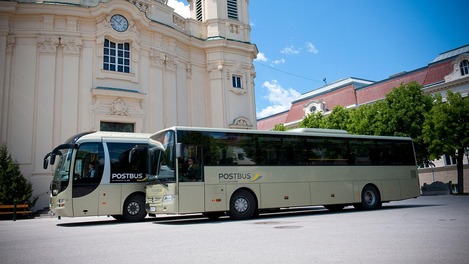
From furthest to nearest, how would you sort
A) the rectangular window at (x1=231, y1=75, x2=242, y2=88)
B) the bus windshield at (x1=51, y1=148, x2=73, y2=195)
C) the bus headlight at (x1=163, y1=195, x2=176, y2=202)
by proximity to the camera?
the rectangular window at (x1=231, y1=75, x2=242, y2=88) → the bus windshield at (x1=51, y1=148, x2=73, y2=195) → the bus headlight at (x1=163, y1=195, x2=176, y2=202)

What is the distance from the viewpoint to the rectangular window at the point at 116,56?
24178 millimetres

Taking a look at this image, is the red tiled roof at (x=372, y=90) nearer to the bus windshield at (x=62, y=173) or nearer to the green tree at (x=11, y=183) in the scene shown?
the bus windshield at (x=62, y=173)

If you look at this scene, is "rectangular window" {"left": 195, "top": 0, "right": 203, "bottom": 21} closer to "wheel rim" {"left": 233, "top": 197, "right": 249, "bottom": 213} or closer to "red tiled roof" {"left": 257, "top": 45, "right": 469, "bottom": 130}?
"red tiled roof" {"left": 257, "top": 45, "right": 469, "bottom": 130}

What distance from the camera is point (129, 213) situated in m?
15.2

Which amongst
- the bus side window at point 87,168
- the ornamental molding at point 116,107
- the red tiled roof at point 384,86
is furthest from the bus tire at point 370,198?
the red tiled roof at point 384,86

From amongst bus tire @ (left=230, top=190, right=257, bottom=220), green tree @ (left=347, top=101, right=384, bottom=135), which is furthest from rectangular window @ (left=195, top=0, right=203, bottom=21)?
bus tire @ (left=230, top=190, right=257, bottom=220)

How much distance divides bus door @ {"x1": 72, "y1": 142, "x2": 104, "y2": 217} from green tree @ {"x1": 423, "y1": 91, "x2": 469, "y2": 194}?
84.0ft

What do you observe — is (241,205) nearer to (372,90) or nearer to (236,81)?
(236,81)

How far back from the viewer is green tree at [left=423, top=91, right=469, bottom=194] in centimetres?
2972

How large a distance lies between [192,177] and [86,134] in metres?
5.34

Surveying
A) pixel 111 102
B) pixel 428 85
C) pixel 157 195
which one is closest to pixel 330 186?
pixel 157 195

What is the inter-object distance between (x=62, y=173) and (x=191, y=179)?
5160 millimetres

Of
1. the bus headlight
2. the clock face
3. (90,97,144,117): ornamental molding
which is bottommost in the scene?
the bus headlight

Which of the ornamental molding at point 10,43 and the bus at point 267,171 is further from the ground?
the ornamental molding at point 10,43
